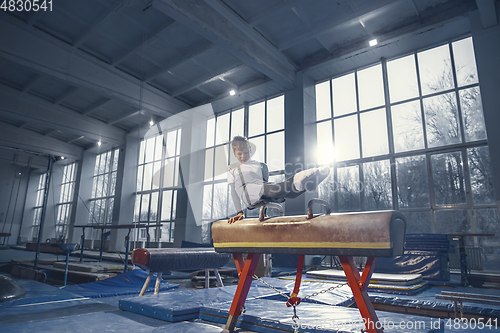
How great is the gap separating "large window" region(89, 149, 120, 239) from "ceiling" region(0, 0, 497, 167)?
159 inches

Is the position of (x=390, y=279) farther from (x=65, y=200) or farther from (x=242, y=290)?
(x=65, y=200)

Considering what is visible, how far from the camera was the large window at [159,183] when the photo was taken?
1250 cm

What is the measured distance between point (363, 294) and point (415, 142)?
7.18 meters

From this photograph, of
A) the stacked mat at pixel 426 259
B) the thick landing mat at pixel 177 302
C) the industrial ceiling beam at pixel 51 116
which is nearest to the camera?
the thick landing mat at pixel 177 302

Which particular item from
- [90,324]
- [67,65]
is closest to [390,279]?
[90,324]

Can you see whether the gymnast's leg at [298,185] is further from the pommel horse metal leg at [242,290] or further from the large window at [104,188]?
the large window at [104,188]

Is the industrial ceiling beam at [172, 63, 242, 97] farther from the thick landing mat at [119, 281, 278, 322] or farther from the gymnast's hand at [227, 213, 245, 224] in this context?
the gymnast's hand at [227, 213, 245, 224]

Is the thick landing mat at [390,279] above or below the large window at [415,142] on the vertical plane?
below

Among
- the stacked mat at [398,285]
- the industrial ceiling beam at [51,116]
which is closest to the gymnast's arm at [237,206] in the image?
the stacked mat at [398,285]

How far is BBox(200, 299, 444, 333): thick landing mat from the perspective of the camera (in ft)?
6.47

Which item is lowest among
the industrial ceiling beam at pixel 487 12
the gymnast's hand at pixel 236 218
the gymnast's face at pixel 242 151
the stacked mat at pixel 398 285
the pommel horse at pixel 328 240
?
the stacked mat at pixel 398 285

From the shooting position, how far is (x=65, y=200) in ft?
57.7

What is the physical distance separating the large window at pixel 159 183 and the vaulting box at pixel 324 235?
10.3m

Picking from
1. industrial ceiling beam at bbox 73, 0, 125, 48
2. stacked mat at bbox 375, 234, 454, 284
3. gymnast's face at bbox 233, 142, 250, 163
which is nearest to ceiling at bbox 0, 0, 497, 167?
industrial ceiling beam at bbox 73, 0, 125, 48
